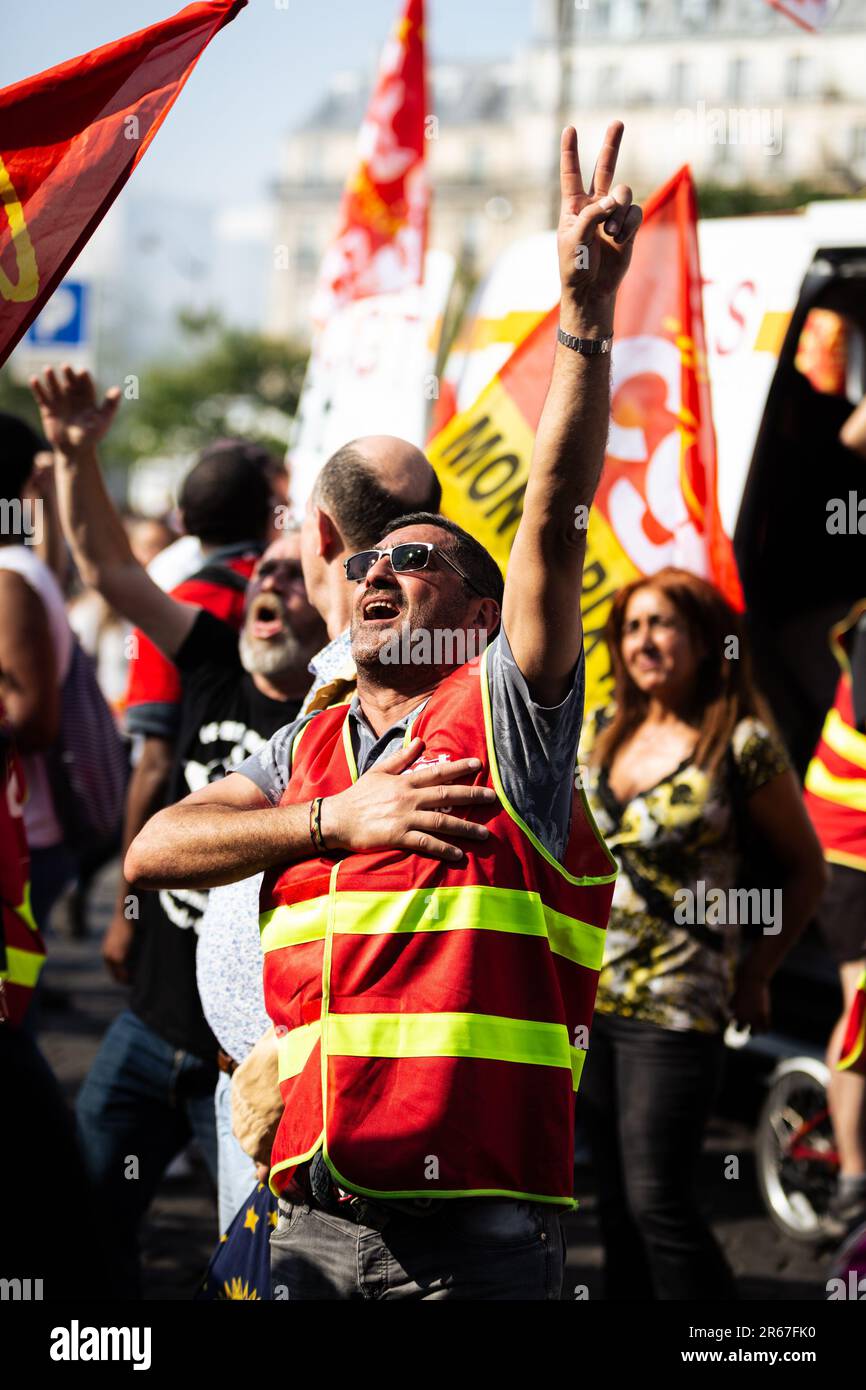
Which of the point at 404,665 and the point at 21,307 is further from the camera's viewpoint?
the point at 21,307

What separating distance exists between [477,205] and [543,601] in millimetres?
93923

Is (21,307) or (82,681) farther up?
(21,307)

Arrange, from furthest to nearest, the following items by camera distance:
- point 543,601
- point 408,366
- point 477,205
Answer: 1. point 477,205
2. point 408,366
3. point 543,601

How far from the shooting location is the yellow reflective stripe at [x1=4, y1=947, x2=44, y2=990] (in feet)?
10.5

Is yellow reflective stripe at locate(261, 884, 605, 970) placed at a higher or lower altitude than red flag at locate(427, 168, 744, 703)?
lower

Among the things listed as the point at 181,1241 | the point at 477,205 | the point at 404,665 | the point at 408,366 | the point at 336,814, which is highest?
the point at 477,205

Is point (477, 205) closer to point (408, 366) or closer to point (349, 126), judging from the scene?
point (349, 126)

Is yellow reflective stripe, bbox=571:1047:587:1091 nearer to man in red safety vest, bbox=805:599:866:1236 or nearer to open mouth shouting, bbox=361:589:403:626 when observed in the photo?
open mouth shouting, bbox=361:589:403:626

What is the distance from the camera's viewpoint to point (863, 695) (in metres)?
4.31

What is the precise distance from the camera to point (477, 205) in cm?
9219

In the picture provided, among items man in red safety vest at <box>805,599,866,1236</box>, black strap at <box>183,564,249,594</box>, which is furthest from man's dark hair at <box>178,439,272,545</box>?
man in red safety vest at <box>805,599,866,1236</box>

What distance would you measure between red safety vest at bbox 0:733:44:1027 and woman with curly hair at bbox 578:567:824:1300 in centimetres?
131

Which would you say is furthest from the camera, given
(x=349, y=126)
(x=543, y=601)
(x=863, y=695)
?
(x=349, y=126)
